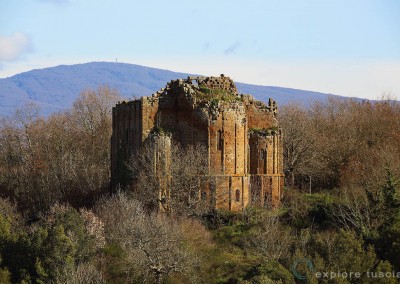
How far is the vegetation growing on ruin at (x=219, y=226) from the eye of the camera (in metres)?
31.9

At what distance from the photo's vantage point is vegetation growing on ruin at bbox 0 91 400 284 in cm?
3194

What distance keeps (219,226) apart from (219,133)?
5155 mm

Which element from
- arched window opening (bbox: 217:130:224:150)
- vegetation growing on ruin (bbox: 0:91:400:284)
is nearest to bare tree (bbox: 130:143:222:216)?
vegetation growing on ruin (bbox: 0:91:400:284)

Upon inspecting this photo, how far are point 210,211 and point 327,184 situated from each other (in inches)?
544

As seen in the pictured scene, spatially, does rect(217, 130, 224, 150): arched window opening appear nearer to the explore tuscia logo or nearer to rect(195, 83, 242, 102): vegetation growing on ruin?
rect(195, 83, 242, 102): vegetation growing on ruin

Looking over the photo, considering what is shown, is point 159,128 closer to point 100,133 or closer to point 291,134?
point 291,134

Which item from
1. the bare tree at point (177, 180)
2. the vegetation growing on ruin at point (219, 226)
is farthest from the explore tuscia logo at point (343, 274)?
the bare tree at point (177, 180)

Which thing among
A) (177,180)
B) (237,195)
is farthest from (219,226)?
(177,180)

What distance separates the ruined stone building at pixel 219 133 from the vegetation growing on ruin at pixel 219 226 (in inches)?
40.3

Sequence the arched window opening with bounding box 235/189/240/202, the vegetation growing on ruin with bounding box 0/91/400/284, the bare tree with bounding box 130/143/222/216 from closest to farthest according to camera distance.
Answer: the vegetation growing on ruin with bounding box 0/91/400/284
the bare tree with bounding box 130/143/222/216
the arched window opening with bounding box 235/189/240/202

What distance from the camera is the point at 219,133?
43094 millimetres

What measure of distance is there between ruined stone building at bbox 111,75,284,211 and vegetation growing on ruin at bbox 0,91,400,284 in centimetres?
102

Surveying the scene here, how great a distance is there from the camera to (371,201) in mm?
37250

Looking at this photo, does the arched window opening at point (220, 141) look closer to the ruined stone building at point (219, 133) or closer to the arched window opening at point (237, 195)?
the ruined stone building at point (219, 133)
